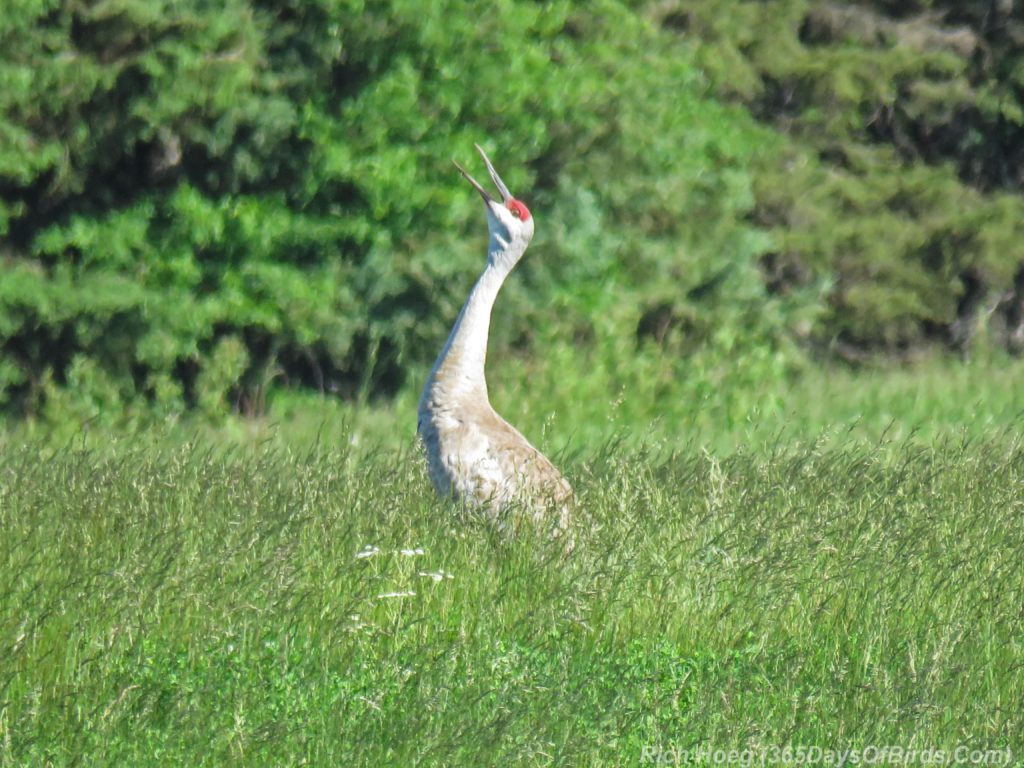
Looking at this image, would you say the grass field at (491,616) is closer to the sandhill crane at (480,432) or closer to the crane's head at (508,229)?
the sandhill crane at (480,432)

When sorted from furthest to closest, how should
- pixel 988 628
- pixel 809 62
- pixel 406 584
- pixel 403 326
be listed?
pixel 809 62 → pixel 403 326 → pixel 406 584 → pixel 988 628

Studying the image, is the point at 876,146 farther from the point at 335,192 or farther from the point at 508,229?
the point at 508,229

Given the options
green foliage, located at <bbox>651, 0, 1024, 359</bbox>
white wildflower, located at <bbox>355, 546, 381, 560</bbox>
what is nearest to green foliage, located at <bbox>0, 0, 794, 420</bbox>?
green foliage, located at <bbox>651, 0, 1024, 359</bbox>

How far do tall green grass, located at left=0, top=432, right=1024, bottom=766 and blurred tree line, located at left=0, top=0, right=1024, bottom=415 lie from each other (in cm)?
509

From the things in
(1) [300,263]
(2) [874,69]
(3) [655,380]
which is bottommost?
(3) [655,380]

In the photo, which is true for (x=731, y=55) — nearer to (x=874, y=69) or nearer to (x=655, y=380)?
(x=874, y=69)

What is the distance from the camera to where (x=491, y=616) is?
4953mm

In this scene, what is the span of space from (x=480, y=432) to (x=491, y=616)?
5.85 ft

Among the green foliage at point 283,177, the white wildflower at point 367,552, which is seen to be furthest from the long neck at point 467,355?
the green foliage at point 283,177

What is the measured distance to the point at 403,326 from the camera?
11.9 meters

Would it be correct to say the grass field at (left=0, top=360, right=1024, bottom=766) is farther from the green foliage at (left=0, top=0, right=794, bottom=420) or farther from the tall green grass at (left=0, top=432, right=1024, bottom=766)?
the green foliage at (left=0, top=0, right=794, bottom=420)

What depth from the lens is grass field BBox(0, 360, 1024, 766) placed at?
401cm

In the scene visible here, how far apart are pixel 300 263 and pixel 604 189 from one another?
2.59 meters

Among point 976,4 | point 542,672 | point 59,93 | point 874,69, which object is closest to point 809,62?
point 874,69
